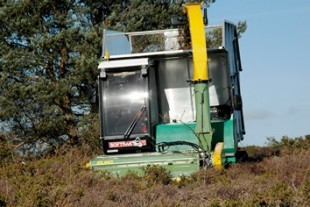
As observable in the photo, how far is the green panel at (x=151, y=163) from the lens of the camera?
10.9 m

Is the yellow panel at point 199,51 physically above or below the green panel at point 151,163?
above

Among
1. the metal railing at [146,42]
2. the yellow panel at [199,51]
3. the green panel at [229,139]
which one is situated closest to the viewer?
the yellow panel at [199,51]

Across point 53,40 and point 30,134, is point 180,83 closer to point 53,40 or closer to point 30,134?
point 53,40

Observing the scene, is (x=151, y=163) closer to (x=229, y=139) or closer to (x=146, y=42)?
(x=229, y=139)

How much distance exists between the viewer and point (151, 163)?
11070 mm

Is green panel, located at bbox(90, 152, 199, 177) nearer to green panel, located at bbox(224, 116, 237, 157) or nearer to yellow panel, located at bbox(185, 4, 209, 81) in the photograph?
green panel, located at bbox(224, 116, 237, 157)

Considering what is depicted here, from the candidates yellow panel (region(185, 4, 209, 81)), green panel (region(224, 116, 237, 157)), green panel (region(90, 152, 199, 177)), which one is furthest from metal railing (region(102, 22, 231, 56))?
green panel (region(90, 152, 199, 177))

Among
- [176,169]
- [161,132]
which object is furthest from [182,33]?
[176,169]

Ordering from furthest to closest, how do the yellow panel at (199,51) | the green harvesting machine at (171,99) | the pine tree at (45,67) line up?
the pine tree at (45,67) < the yellow panel at (199,51) < the green harvesting machine at (171,99)

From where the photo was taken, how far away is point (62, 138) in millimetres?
22406

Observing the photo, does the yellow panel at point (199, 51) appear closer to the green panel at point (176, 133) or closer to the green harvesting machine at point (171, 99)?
the green harvesting machine at point (171, 99)

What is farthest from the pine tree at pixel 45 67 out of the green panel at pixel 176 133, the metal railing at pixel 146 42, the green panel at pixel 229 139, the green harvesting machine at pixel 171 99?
the green panel at pixel 229 139

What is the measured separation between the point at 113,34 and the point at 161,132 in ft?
9.66

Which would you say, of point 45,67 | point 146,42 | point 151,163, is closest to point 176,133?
point 151,163
